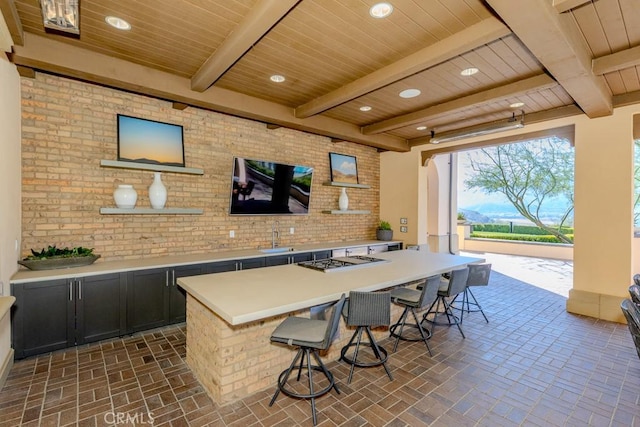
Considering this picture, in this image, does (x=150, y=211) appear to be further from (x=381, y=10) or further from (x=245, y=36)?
(x=381, y=10)

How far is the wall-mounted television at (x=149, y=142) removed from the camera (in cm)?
368

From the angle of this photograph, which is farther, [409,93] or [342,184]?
[342,184]

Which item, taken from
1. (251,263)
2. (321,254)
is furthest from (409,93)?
(251,263)

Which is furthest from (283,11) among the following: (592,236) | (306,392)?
(592,236)

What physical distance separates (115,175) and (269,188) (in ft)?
6.78

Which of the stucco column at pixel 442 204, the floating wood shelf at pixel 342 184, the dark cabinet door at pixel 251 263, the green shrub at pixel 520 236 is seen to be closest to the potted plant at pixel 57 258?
the dark cabinet door at pixel 251 263

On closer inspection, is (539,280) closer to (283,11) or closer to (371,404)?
(371,404)

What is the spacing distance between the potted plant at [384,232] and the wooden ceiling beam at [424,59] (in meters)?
3.31

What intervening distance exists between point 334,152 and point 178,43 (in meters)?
3.67

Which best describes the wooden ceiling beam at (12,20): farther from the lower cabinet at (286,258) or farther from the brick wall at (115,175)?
the lower cabinet at (286,258)

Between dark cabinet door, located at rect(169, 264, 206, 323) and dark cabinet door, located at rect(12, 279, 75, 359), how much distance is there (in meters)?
0.91

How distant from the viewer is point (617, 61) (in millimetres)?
2914

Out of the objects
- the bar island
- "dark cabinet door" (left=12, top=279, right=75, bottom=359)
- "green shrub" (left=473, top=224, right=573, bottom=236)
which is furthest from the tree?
"dark cabinet door" (left=12, top=279, right=75, bottom=359)

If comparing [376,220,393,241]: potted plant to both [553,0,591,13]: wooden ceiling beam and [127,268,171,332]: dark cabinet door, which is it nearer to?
[127,268,171,332]: dark cabinet door
